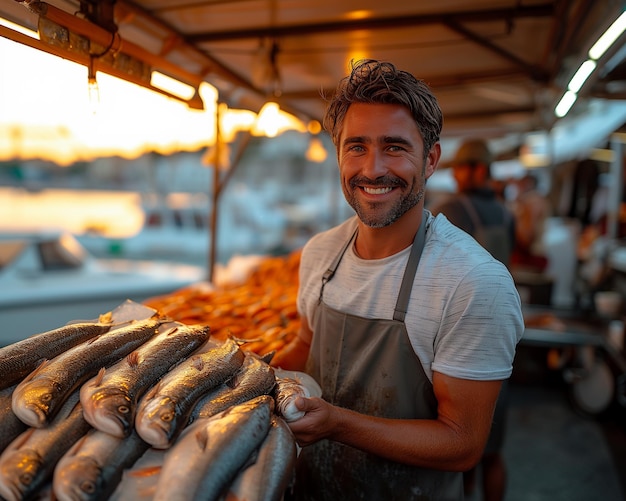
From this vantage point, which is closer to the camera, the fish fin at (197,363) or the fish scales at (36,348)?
the fish scales at (36,348)

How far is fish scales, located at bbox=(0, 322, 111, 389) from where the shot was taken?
164 cm

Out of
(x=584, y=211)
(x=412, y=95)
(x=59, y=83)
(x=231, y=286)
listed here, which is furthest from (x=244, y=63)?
(x=584, y=211)

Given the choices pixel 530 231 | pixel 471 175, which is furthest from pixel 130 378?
pixel 530 231

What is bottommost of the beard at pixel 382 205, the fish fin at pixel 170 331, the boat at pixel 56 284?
the boat at pixel 56 284

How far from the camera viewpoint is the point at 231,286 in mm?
5438

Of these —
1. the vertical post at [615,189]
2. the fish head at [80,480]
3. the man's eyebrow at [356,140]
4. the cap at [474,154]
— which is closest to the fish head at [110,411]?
the fish head at [80,480]

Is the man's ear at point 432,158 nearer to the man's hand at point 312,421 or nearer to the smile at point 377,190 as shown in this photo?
the smile at point 377,190

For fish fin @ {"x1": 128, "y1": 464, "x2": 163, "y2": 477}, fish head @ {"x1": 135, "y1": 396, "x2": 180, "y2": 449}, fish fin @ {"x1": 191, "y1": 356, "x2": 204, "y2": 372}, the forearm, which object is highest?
fish fin @ {"x1": 191, "y1": 356, "x2": 204, "y2": 372}

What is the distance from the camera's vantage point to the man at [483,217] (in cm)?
397

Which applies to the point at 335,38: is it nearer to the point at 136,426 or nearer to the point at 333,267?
the point at 333,267

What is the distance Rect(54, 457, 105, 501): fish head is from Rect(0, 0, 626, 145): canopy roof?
5.63 ft

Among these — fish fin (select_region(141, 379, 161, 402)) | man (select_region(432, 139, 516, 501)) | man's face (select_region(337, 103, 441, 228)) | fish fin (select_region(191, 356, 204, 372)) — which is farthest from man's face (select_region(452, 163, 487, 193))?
fish fin (select_region(141, 379, 161, 402))

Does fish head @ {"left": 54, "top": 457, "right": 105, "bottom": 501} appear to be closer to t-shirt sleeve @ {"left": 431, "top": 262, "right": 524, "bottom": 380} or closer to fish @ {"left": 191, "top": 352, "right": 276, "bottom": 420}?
fish @ {"left": 191, "top": 352, "right": 276, "bottom": 420}

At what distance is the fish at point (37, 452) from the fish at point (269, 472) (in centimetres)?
52
